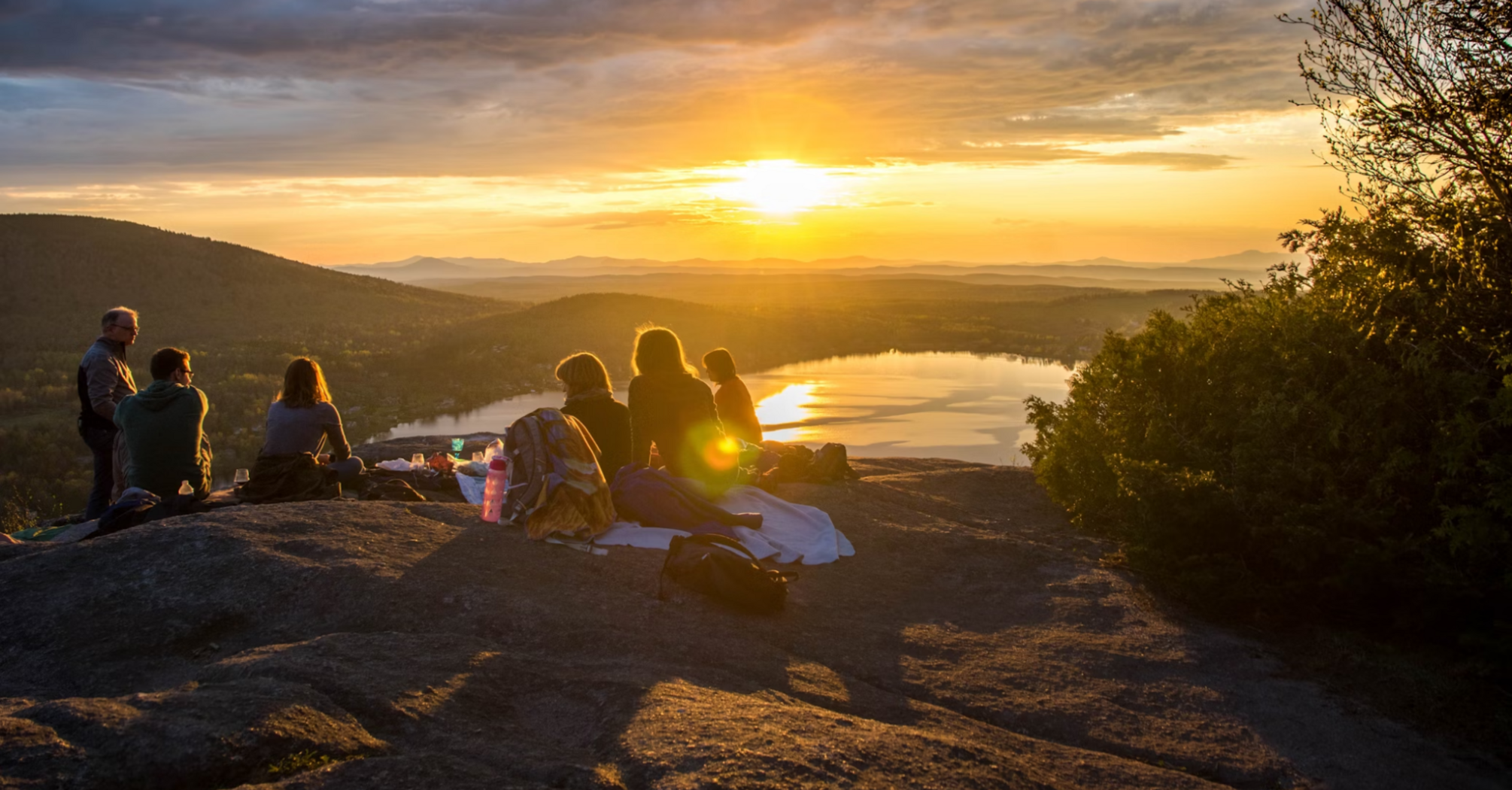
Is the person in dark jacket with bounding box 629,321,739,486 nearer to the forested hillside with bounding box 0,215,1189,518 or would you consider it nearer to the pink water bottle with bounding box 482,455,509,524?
the pink water bottle with bounding box 482,455,509,524

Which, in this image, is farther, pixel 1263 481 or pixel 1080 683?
pixel 1263 481

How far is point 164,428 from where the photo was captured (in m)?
7.67

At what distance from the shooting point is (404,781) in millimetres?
3299

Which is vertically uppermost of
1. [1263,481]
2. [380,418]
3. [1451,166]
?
[1451,166]

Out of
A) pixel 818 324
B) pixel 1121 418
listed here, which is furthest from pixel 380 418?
pixel 818 324

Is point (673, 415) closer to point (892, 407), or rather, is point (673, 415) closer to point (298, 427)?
point (298, 427)

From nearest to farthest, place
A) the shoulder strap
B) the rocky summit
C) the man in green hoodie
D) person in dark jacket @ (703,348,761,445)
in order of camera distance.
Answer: the rocky summit → the shoulder strap → the man in green hoodie → person in dark jacket @ (703,348,761,445)

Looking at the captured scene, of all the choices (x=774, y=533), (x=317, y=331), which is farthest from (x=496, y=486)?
(x=317, y=331)

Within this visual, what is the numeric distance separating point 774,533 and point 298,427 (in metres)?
3.99

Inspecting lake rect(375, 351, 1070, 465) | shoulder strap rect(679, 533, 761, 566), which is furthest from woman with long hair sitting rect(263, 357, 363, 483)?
lake rect(375, 351, 1070, 465)

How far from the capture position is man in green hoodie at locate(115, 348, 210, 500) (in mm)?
7598

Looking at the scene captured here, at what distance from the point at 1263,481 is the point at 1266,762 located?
2.78 meters

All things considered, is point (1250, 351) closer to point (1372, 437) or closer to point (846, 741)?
point (1372, 437)

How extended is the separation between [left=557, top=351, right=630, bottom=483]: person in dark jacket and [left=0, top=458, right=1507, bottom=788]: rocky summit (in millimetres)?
1166
